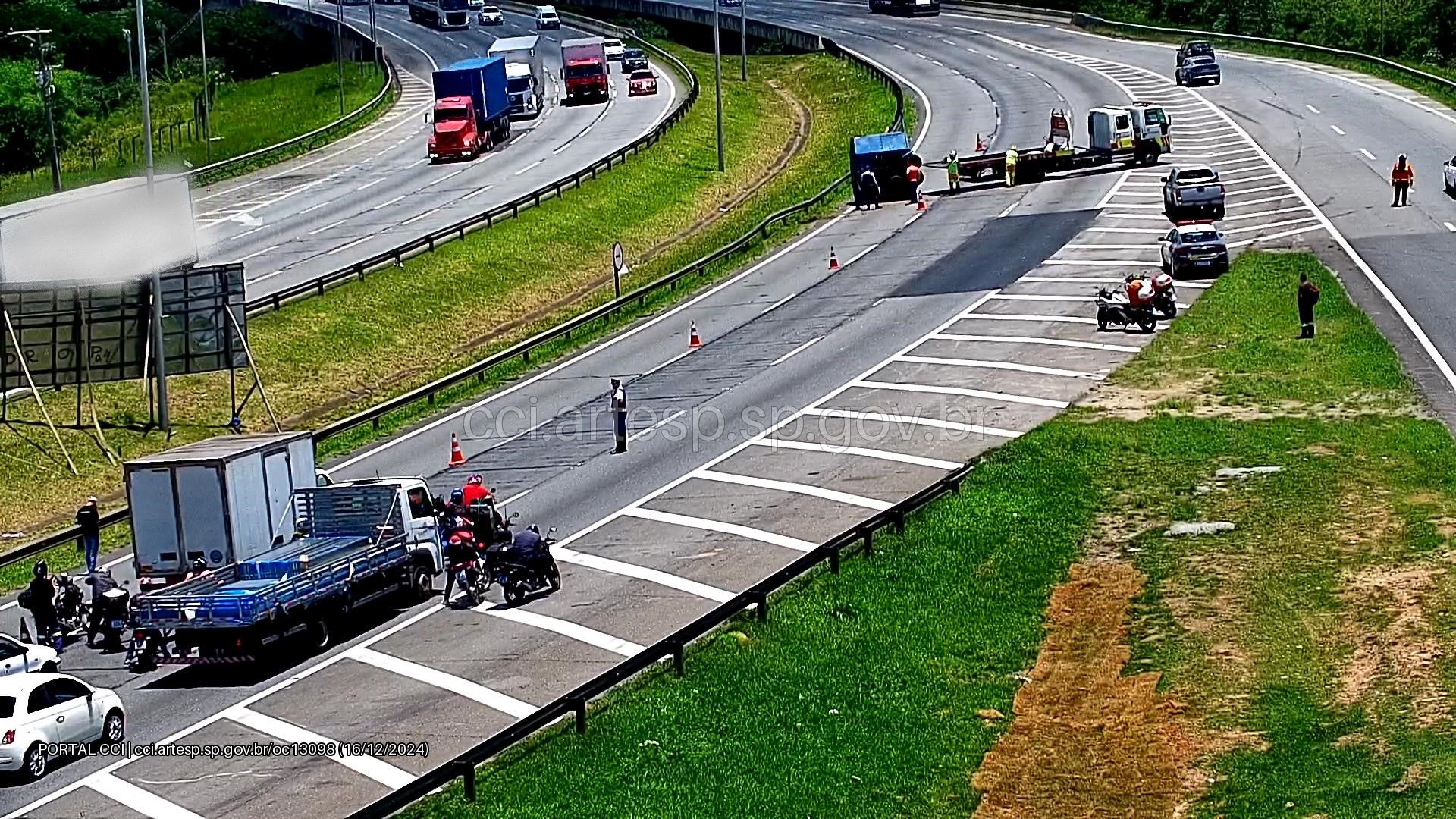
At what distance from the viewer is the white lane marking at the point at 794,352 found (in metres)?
48.6

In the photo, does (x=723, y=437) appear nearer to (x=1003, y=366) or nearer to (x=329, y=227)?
(x=1003, y=366)

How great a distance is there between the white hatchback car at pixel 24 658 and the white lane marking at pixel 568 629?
6.97m

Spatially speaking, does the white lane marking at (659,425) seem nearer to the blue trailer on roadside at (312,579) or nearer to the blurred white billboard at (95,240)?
the blue trailer on roadside at (312,579)

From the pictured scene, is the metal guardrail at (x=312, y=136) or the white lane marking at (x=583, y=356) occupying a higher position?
the metal guardrail at (x=312, y=136)

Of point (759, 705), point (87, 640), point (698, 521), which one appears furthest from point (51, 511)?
point (759, 705)

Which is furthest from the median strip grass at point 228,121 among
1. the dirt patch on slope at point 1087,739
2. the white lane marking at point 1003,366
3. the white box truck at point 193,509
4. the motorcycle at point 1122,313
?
the dirt patch on slope at point 1087,739

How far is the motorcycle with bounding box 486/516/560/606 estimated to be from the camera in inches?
1204

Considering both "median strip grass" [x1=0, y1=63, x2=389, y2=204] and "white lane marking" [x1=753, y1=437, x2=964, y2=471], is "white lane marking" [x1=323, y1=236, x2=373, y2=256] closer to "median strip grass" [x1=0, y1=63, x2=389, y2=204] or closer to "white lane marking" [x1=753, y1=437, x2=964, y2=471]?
"median strip grass" [x1=0, y1=63, x2=389, y2=204]

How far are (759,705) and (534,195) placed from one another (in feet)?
154

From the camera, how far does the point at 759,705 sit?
2547cm

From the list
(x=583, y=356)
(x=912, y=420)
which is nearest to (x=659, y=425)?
(x=912, y=420)

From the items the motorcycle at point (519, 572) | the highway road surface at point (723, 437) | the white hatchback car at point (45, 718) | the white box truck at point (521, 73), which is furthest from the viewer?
the white box truck at point (521, 73)

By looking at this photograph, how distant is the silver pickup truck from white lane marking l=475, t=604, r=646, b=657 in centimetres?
3681

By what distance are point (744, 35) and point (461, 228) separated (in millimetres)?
46855
